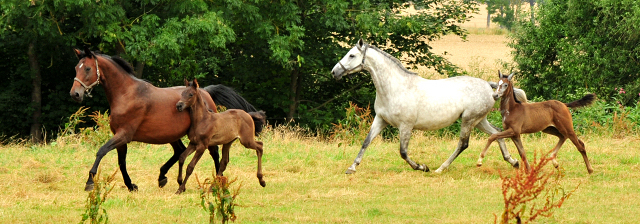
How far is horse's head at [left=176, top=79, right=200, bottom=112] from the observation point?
367 inches

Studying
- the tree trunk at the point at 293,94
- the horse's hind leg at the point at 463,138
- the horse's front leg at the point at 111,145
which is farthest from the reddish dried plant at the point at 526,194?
the tree trunk at the point at 293,94

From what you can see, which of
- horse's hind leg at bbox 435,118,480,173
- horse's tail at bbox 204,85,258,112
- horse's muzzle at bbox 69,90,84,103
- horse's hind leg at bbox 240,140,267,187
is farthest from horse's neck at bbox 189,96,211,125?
horse's hind leg at bbox 435,118,480,173

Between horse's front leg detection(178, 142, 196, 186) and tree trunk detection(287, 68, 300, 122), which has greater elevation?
horse's front leg detection(178, 142, 196, 186)

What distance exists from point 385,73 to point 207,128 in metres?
3.28

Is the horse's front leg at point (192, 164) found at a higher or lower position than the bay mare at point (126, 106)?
lower

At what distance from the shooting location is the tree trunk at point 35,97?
21344 mm

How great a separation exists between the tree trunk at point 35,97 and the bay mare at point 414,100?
12709mm

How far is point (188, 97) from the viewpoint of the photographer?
9.45 meters

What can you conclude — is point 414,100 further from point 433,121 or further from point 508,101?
point 508,101

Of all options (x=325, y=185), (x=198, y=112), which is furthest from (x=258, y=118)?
(x=325, y=185)

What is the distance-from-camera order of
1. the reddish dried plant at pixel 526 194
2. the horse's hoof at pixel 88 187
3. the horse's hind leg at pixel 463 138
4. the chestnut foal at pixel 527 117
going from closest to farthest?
the reddish dried plant at pixel 526 194 → the horse's hoof at pixel 88 187 → the chestnut foal at pixel 527 117 → the horse's hind leg at pixel 463 138

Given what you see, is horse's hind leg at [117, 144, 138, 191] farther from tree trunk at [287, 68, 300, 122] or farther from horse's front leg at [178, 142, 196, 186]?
tree trunk at [287, 68, 300, 122]

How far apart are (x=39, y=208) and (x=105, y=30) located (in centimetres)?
1006

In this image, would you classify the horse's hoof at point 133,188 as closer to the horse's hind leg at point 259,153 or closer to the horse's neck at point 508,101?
the horse's hind leg at point 259,153
